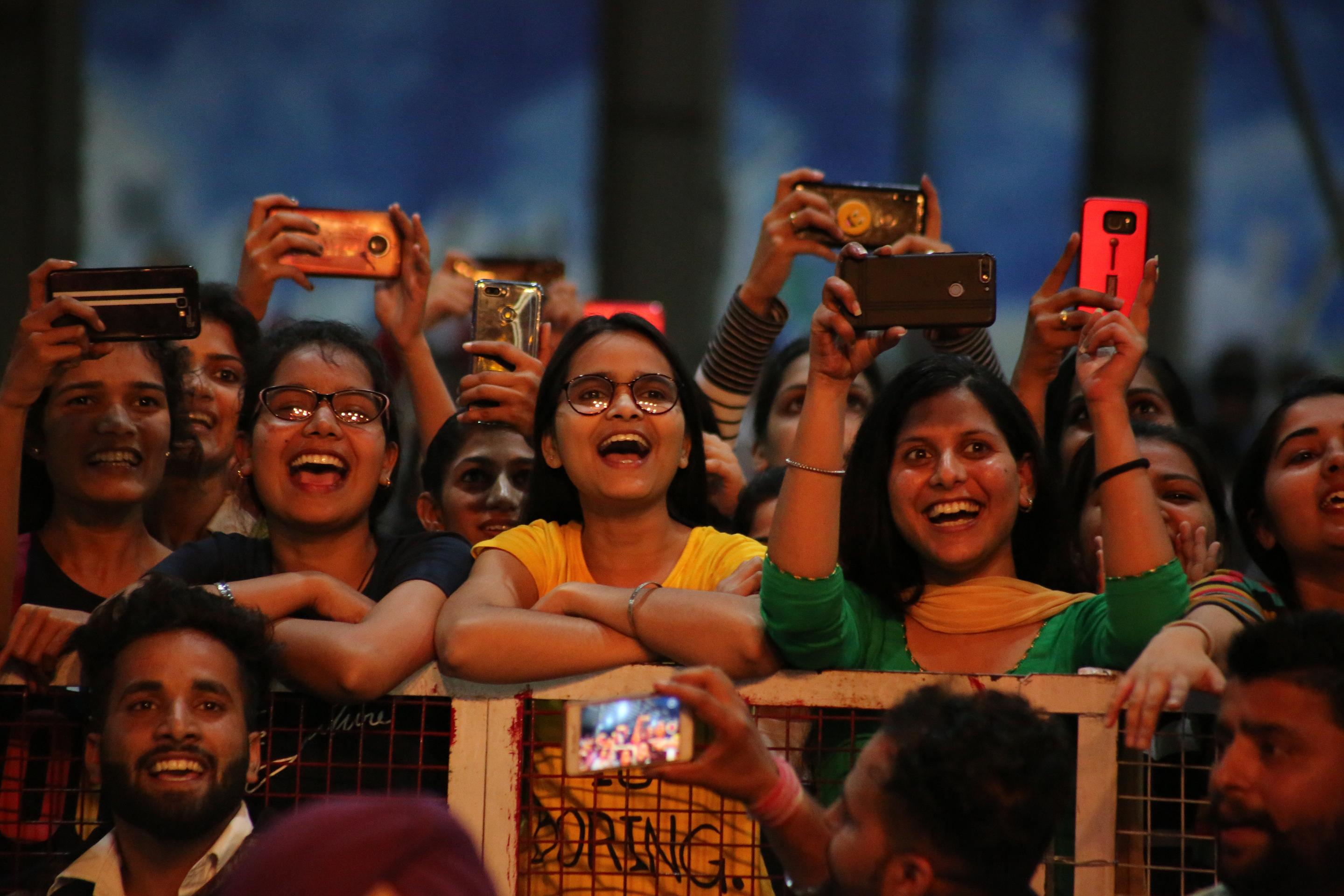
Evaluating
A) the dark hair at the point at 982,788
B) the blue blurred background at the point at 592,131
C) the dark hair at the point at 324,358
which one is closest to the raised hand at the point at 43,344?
the dark hair at the point at 324,358

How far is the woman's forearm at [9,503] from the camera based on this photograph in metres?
2.87

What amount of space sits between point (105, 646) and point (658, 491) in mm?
1071

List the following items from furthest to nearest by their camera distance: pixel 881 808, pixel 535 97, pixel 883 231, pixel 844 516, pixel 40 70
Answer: pixel 535 97 → pixel 40 70 → pixel 883 231 → pixel 844 516 → pixel 881 808

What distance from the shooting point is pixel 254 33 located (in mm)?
10758

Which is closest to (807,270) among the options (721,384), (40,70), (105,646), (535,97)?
(535,97)

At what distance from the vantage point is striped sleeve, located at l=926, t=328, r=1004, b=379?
3625mm

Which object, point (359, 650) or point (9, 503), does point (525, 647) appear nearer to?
point (359, 650)

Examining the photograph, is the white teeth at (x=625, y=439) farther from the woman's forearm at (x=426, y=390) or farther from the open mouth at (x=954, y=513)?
the woman's forearm at (x=426, y=390)

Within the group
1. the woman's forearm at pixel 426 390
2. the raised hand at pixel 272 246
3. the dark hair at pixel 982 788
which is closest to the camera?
the dark hair at pixel 982 788

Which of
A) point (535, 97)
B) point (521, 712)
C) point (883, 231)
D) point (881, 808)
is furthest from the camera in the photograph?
point (535, 97)

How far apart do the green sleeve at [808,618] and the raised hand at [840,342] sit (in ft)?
1.12

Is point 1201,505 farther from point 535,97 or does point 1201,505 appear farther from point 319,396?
point 535,97

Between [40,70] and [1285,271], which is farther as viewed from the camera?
[1285,271]

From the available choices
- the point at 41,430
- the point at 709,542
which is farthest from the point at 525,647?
the point at 41,430
